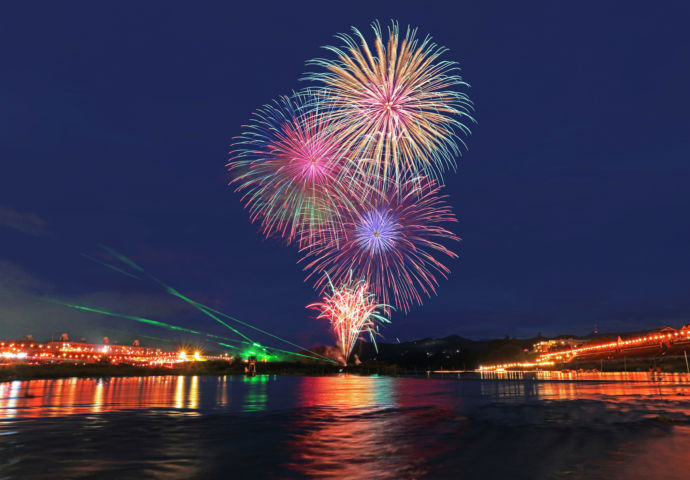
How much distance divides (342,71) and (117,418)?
95.7 ft

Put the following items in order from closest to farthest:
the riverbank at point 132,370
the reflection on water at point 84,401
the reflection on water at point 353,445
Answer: the reflection on water at point 353,445, the reflection on water at point 84,401, the riverbank at point 132,370

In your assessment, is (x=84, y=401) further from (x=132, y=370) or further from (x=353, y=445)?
(x=132, y=370)

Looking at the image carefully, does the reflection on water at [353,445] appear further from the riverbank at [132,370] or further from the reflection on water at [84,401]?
the riverbank at [132,370]

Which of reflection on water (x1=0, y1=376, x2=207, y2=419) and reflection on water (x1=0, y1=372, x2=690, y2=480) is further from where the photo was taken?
reflection on water (x1=0, y1=376, x2=207, y2=419)

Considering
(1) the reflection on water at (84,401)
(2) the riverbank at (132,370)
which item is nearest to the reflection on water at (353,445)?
(1) the reflection on water at (84,401)

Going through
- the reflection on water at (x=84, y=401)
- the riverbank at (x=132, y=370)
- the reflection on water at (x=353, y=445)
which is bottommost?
the riverbank at (x=132, y=370)

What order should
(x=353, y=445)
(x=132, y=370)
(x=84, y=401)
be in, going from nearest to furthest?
(x=353, y=445) → (x=84, y=401) → (x=132, y=370)

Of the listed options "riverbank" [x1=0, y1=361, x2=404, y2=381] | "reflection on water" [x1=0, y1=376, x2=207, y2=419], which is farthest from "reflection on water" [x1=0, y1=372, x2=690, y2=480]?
"riverbank" [x1=0, y1=361, x2=404, y2=381]

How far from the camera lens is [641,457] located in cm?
1521

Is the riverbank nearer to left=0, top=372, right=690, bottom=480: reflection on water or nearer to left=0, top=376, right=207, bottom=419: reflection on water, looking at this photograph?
left=0, top=376, right=207, bottom=419: reflection on water

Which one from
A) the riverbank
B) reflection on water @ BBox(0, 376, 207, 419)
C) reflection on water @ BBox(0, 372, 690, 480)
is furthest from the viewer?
the riverbank

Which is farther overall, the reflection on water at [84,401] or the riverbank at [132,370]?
the riverbank at [132,370]

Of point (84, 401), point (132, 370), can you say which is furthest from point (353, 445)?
point (132, 370)

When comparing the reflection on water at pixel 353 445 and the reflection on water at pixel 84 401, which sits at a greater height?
the reflection on water at pixel 353 445
